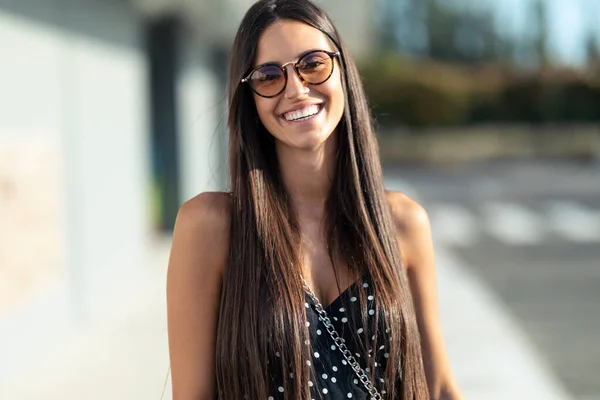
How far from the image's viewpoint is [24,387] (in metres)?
5.67

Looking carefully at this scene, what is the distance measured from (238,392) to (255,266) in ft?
→ 1.00

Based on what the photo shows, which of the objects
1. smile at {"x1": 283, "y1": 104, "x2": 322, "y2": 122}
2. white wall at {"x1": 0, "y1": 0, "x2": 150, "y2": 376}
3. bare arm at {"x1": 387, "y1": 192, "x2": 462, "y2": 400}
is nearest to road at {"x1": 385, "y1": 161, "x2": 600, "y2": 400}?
bare arm at {"x1": 387, "y1": 192, "x2": 462, "y2": 400}

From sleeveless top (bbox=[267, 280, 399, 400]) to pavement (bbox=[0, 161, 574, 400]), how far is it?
3.61 m

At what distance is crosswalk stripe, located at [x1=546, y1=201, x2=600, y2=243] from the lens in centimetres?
1322

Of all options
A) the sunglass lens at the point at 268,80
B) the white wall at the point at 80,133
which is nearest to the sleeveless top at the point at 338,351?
the sunglass lens at the point at 268,80

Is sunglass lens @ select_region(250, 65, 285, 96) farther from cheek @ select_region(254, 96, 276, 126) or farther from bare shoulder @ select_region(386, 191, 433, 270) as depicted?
bare shoulder @ select_region(386, 191, 433, 270)

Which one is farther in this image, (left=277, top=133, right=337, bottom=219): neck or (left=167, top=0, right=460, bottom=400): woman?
(left=277, top=133, right=337, bottom=219): neck

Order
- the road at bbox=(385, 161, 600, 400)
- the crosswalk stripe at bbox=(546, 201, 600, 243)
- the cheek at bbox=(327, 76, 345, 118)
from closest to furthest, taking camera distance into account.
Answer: the cheek at bbox=(327, 76, 345, 118) → the road at bbox=(385, 161, 600, 400) → the crosswalk stripe at bbox=(546, 201, 600, 243)

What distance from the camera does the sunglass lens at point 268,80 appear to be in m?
2.01

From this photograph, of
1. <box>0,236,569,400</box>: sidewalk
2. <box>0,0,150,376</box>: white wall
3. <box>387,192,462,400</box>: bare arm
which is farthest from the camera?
<box>0,0,150,376</box>: white wall

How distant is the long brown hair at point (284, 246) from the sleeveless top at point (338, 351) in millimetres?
28

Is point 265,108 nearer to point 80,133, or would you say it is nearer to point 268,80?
point 268,80

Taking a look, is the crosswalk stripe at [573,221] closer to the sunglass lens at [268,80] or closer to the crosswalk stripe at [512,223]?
the crosswalk stripe at [512,223]

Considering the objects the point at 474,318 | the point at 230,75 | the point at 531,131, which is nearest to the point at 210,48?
the point at 474,318
